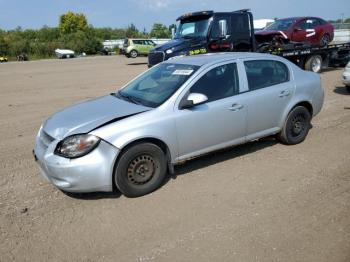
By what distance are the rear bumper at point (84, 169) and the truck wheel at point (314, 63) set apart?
38.0 ft

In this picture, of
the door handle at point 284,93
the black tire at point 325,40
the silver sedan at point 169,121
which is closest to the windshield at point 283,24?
the black tire at point 325,40

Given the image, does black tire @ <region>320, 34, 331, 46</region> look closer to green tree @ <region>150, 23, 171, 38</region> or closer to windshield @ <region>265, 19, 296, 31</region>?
windshield @ <region>265, 19, 296, 31</region>

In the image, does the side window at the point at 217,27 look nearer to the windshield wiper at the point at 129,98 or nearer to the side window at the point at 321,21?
the side window at the point at 321,21

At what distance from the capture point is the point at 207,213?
3949 millimetres

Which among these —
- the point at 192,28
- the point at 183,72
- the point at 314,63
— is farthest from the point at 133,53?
the point at 183,72

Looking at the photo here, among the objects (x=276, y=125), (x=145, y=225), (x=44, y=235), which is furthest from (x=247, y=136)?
(x=44, y=235)

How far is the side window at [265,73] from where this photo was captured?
17.4 feet

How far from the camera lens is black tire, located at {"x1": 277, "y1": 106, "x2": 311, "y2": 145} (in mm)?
5781

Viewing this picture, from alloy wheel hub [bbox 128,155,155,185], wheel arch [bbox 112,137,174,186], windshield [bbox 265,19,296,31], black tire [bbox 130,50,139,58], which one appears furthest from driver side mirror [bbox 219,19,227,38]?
black tire [bbox 130,50,139,58]

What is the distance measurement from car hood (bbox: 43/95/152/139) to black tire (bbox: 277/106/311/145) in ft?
8.06

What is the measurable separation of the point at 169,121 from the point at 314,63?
11343 mm

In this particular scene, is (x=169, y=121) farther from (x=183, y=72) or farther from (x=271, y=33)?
(x=271, y=33)

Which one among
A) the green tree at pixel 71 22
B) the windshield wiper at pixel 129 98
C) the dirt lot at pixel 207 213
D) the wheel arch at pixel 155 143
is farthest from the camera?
the green tree at pixel 71 22

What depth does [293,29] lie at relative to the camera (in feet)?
46.3
